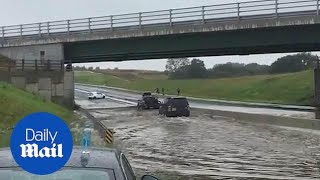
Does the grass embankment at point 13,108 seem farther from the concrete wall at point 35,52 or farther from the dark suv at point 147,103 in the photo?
the dark suv at point 147,103

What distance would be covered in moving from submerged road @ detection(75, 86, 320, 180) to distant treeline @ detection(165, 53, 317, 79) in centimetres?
9580

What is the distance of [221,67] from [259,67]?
40.1 feet

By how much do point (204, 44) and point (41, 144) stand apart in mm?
42133

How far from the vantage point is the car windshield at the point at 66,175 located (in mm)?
5496

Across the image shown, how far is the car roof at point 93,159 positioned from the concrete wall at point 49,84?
145ft

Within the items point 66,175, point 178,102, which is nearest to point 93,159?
point 66,175

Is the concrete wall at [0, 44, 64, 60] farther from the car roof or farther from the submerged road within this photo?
the car roof

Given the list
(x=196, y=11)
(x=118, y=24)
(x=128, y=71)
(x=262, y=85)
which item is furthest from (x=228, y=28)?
(x=128, y=71)

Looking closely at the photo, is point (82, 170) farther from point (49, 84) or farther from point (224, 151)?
point (49, 84)

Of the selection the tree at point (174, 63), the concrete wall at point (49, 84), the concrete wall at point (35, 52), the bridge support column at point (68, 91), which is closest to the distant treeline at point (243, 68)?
the tree at point (174, 63)

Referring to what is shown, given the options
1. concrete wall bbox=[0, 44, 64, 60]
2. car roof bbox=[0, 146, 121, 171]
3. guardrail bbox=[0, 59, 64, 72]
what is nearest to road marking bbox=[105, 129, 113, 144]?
car roof bbox=[0, 146, 121, 171]

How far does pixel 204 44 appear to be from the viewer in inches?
1842

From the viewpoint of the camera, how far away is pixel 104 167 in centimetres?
567

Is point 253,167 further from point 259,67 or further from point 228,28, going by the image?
point 259,67
